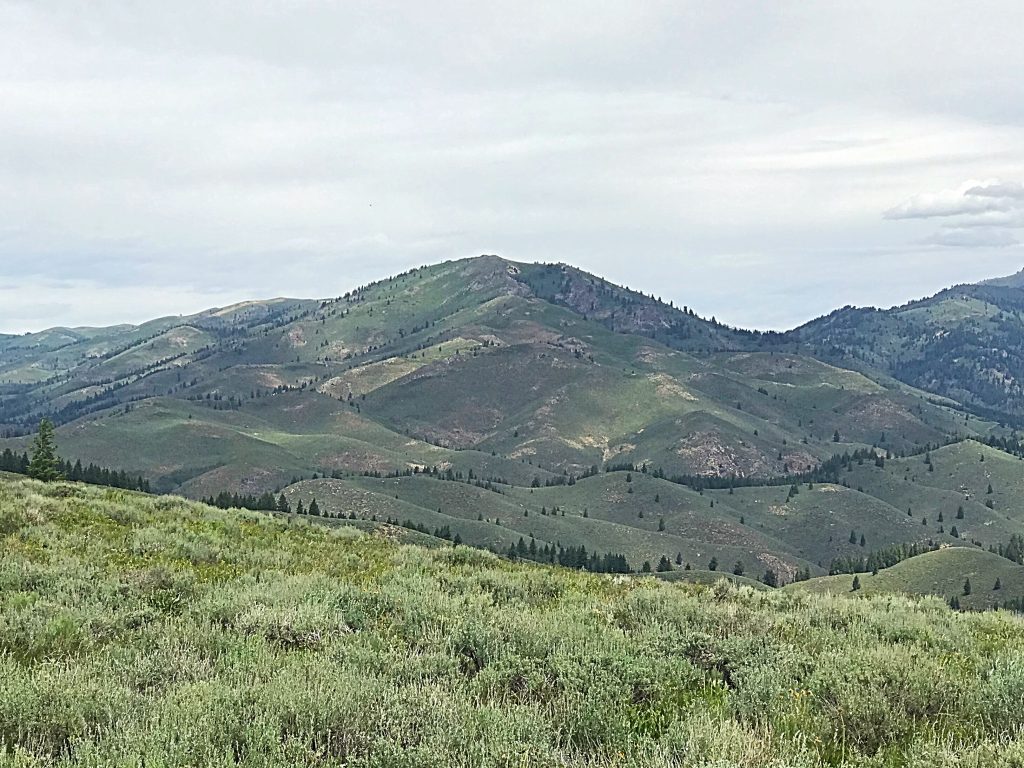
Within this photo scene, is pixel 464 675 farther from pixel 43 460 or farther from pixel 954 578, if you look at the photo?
pixel 954 578

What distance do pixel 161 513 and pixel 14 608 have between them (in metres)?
14.7

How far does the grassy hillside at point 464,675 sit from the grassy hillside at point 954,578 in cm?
11105

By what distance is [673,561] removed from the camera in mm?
183875

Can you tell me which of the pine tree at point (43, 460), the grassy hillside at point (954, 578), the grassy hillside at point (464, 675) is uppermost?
the grassy hillside at point (464, 675)

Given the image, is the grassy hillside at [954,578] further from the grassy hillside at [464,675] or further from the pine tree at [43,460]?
the grassy hillside at [464,675]

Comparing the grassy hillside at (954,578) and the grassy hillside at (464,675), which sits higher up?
the grassy hillside at (464,675)

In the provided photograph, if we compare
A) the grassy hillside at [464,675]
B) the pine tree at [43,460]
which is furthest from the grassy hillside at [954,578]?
the grassy hillside at [464,675]

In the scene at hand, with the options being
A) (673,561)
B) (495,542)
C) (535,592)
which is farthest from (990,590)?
(535,592)

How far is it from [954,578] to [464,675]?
141 metres

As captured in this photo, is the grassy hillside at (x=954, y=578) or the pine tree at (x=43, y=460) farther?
the grassy hillside at (x=954, y=578)

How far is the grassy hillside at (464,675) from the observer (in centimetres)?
652

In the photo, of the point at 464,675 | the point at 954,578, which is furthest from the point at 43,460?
the point at 954,578

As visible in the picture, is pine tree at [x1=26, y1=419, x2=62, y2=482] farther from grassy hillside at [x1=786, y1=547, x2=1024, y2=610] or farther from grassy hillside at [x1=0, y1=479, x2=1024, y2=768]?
grassy hillside at [x1=786, y1=547, x2=1024, y2=610]

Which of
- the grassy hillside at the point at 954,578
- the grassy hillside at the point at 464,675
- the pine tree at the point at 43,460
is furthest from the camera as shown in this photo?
the grassy hillside at the point at 954,578
